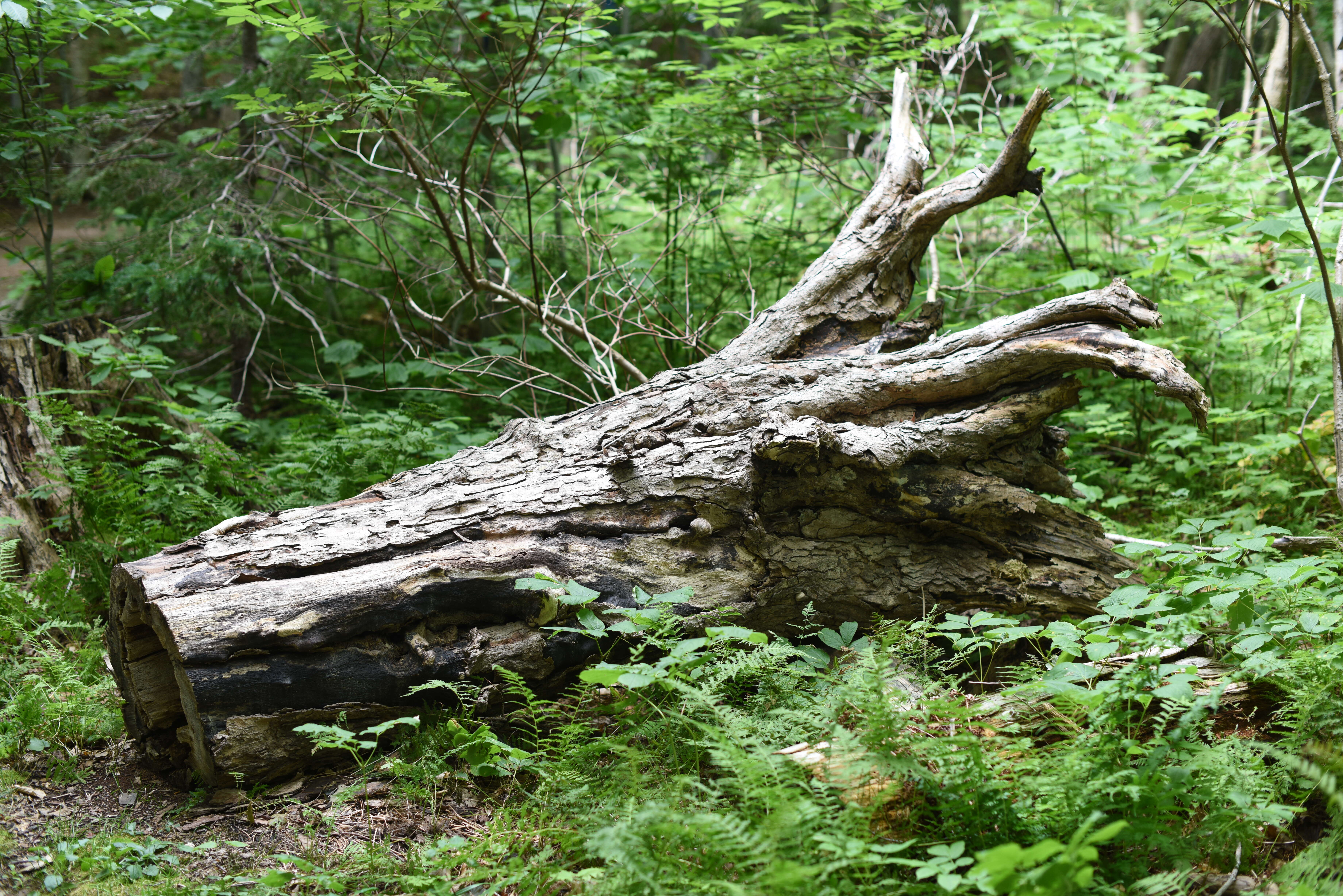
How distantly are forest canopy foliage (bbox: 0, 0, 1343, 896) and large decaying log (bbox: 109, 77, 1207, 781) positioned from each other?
0.86ft

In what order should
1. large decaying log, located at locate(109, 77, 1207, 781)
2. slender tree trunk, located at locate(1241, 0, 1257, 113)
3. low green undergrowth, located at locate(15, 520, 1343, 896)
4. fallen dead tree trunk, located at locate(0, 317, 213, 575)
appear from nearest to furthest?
low green undergrowth, located at locate(15, 520, 1343, 896) < large decaying log, located at locate(109, 77, 1207, 781) < fallen dead tree trunk, located at locate(0, 317, 213, 575) < slender tree trunk, located at locate(1241, 0, 1257, 113)

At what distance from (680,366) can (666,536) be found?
286cm

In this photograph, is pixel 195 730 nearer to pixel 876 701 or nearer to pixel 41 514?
pixel 876 701

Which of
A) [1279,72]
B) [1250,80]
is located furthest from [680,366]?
[1250,80]

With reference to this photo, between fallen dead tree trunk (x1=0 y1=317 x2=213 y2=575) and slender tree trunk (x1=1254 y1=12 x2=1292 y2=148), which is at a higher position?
slender tree trunk (x1=1254 y1=12 x2=1292 y2=148)

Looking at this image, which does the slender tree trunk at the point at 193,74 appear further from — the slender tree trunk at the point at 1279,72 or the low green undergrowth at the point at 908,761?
the slender tree trunk at the point at 1279,72

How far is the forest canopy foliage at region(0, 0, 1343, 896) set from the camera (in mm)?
2123

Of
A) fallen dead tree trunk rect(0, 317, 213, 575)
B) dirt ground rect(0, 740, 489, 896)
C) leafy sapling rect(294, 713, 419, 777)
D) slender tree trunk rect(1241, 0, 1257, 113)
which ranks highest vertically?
slender tree trunk rect(1241, 0, 1257, 113)

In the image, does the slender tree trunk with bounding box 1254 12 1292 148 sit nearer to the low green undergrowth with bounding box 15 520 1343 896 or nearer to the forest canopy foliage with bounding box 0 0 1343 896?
the forest canopy foliage with bounding box 0 0 1343 896

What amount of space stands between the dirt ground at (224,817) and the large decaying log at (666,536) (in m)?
0.11

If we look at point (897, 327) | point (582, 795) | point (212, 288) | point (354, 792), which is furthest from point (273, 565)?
point (212, 288)

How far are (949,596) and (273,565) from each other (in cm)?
262

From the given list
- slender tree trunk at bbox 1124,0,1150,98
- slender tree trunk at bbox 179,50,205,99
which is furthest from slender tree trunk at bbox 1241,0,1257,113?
slender tree trunk at bbox 179,50,205,99

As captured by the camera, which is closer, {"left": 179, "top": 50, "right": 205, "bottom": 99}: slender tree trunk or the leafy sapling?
the leafy sapling
